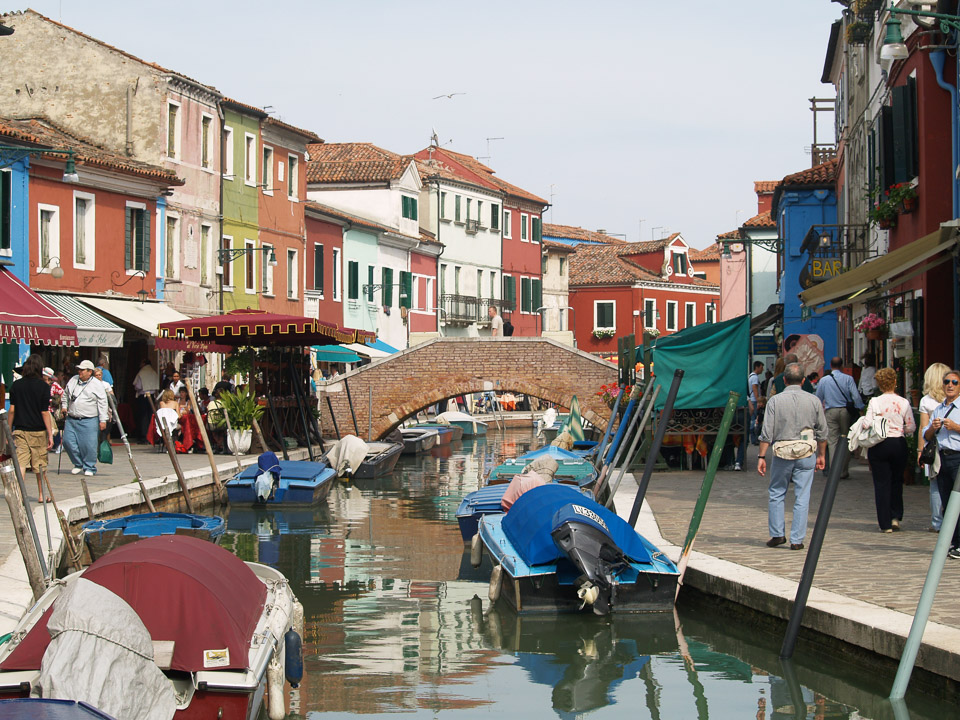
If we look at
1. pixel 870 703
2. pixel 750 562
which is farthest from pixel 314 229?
pixel 870 703

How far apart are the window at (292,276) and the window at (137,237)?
28.3ft

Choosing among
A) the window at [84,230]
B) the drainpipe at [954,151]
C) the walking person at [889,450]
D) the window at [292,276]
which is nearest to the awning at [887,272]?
the drainpipe at [954,151]

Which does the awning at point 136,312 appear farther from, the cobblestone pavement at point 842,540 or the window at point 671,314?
the window at point 671,314

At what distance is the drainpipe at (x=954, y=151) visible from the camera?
48.4 feet

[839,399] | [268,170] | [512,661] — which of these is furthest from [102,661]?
[268,170]

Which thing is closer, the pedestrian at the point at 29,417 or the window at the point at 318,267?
the pedestrian at the point at 29,417

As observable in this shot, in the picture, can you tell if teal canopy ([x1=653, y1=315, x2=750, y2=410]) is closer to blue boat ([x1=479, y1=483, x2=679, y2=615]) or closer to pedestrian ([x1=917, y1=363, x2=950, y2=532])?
pedestrian ([x1=917, y1=363, x2=950, y2=532])

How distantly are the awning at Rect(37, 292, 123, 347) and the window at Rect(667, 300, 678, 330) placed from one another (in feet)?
145

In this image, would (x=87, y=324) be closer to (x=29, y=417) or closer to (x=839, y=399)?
(x=29, y=417)

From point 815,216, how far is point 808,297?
17513mm

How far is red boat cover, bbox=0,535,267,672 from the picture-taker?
6.62m

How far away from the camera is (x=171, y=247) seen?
29.2 meters

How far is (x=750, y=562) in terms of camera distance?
10.5m

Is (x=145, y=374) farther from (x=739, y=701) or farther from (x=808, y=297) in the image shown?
(x=739, y=701)
